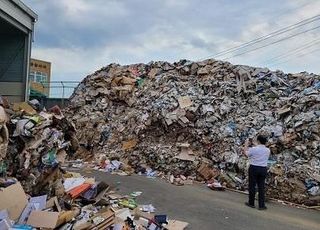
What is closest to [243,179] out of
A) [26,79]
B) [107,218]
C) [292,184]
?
[292,184]

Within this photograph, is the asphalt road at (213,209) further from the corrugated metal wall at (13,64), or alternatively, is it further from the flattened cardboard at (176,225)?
the corrugated metal wall at (13,64)

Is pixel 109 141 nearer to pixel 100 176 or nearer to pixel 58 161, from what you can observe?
pixel 100 176

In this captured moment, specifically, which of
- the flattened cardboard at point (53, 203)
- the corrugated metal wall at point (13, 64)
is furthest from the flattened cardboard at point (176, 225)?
the corrugated metal wall at point (13, 64)

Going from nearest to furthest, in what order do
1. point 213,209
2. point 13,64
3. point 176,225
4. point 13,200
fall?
1. point 13,200
2. point 176,225
3. point 213,209
4. point 13,64

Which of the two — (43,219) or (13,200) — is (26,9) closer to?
(13,200)

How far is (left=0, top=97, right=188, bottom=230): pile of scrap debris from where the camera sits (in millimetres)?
5531

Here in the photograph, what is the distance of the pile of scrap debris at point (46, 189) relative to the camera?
5.53m

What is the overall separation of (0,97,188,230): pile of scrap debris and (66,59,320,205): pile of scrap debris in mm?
3713

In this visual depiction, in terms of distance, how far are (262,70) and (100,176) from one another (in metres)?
6.68

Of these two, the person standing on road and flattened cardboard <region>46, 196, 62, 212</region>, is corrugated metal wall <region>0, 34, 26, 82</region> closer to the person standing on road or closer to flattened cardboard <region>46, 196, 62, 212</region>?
flattened cardboard <region>46, 196, 62, 212</region>

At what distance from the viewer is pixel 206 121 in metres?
12.5

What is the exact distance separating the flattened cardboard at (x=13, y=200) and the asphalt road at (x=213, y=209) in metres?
2.64

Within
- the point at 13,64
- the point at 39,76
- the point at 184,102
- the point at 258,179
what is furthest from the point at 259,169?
the point at 39,76

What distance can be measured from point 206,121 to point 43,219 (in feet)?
25.4
